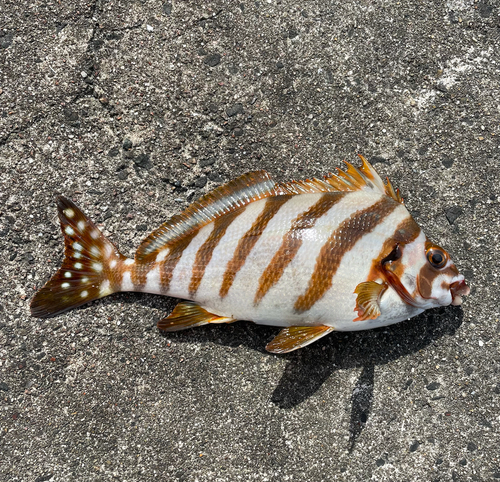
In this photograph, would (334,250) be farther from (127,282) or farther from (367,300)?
(127,282)

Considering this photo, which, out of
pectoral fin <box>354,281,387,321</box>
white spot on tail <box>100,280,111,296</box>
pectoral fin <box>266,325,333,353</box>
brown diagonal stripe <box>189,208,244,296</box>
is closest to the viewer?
pectoral fin <box>354,281,387,321</box>

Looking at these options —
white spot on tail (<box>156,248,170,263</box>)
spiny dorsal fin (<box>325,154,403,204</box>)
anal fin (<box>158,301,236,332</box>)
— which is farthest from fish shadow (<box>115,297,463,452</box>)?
spiny dorsal fin (<box>325,154,403,204</box>)

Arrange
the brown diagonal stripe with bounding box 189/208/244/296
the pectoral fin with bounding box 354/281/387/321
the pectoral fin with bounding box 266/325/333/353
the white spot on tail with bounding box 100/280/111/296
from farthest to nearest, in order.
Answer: the white spot on tail with bounding box 100/280/111/296 < the brown diagonal stripe with bounding box 189/208/244/296 < the pectoral fin with bounding box 266/325/333/353 < the pectoral fin with bounding box 354/281/387/321

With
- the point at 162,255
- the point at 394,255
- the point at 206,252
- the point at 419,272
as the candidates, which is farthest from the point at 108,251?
the point at 419,272

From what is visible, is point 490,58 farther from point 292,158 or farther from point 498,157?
point 292,158

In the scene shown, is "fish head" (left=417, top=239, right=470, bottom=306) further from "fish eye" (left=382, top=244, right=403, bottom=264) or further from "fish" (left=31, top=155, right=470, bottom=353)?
"fish eye" (left=382, top=244, right=403, bottom=264)

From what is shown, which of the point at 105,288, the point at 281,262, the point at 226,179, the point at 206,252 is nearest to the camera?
the point at 281,262

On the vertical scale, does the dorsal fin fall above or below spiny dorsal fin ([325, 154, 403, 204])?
below

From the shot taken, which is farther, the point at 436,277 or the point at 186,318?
the point at 186,318
